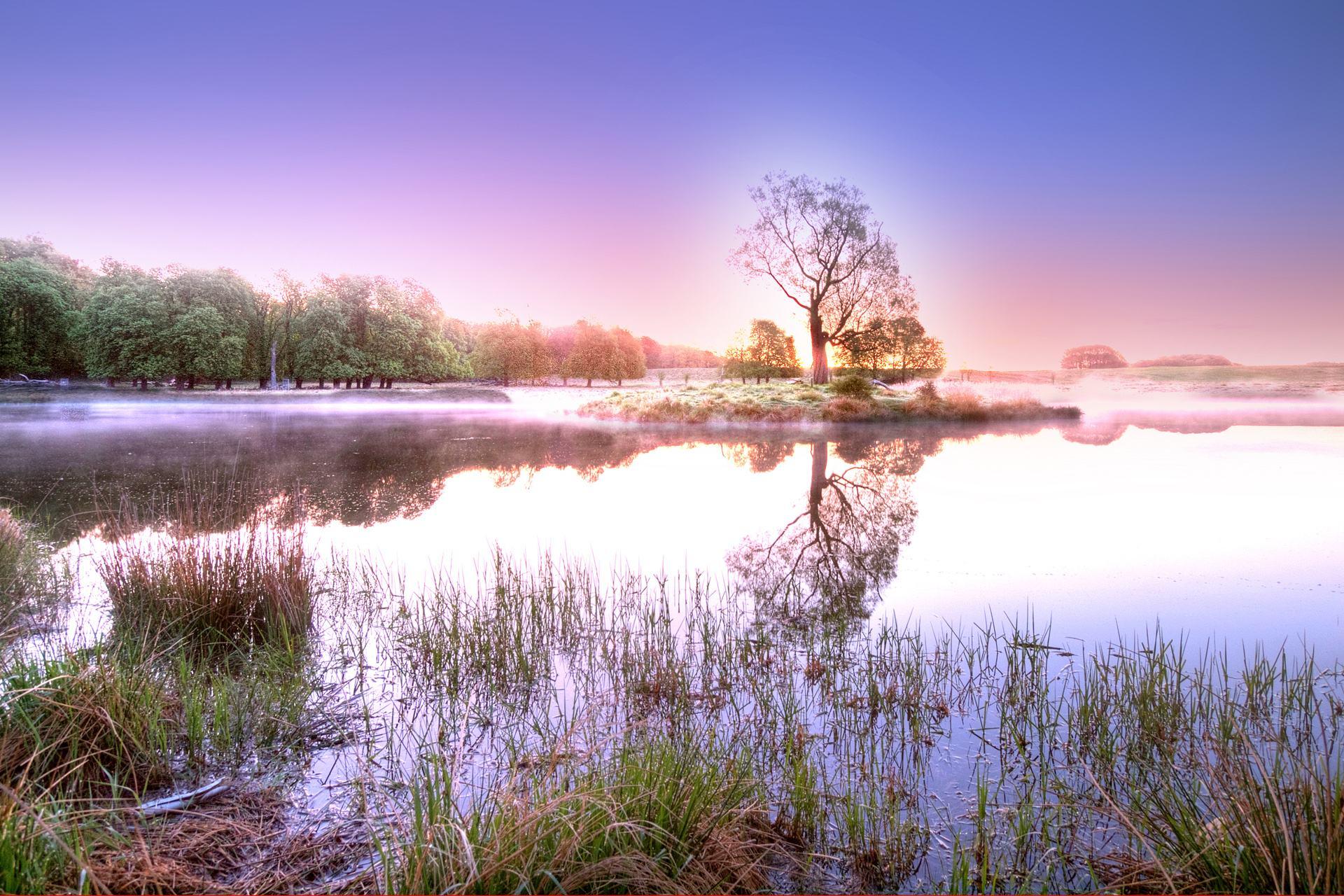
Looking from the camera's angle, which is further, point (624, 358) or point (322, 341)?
point (624, 358)

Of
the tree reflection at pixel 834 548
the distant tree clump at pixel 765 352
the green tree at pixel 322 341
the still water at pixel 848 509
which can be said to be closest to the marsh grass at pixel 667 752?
the tree reflection at pixel 834 548

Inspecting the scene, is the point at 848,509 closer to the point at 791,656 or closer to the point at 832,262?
the point at 791,656

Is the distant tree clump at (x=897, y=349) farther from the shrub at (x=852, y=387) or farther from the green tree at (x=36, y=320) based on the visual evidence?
the green tree at (x=36, y=320)

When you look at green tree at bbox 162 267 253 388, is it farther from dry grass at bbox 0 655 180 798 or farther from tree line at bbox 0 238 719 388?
dry grass at bbox 0 655 180 798

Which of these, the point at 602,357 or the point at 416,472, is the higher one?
the point at 602,357

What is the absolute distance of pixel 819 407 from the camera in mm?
27078

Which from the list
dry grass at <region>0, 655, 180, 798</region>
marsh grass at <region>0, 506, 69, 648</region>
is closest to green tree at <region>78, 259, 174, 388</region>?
marsh grass at <region>0, 506, 69, 648</region>

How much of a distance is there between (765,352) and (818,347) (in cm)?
1165

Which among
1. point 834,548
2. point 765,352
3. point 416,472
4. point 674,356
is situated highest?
point 674,356

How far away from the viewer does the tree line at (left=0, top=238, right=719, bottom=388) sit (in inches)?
1490

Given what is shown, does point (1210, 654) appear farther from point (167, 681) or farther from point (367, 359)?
point (367, 359)

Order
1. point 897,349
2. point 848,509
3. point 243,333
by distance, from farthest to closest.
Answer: point 243,333, point 897,349, point 848,509

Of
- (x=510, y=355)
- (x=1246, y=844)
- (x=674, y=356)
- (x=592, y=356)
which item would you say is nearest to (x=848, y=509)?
(x=1246, y=844)

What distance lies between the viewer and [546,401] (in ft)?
138
